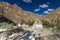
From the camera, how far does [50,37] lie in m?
22.7

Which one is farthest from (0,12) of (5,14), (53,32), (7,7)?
(53,32)

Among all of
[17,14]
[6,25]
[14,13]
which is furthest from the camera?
[17,14]

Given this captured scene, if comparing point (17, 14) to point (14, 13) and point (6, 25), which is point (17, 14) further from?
point (6, 25)

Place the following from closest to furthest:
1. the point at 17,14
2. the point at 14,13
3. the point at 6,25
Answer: the point at 6,25, the point at 14,13, the point at 17,14

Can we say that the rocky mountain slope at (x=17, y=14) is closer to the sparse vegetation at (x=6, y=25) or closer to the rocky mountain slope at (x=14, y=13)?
the rocky mountain slope at (x=14, y=13)

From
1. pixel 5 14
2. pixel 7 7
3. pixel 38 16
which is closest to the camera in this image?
pixel 5 14

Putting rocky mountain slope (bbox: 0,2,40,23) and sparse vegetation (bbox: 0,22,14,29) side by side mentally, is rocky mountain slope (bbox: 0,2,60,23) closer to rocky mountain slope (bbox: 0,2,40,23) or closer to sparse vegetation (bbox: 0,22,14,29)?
rocky mountain slope (bbox: 0,2,40,23)

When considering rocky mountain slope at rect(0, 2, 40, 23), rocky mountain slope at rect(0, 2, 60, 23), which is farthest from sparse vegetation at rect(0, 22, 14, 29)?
rocky mountain slope at rect(0, 2, 40, 23)

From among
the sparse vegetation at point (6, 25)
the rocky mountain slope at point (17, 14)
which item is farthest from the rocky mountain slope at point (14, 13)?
the sparse vegetation at point (6, 25)

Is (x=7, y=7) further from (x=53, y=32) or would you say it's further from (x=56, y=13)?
(x=53, y=32)

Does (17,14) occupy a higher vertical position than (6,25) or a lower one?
higher

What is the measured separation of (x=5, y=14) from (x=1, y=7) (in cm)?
A: 167

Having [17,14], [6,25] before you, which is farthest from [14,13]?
[6,25]

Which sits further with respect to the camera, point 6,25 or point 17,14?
point 17,14
